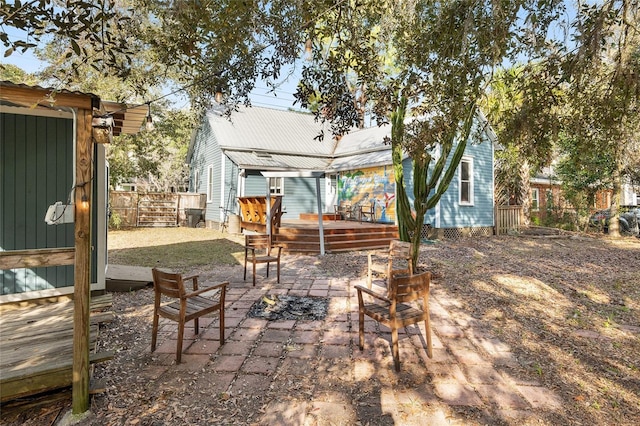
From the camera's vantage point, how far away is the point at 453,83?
13.0 ft

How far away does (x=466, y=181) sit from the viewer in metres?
14.0

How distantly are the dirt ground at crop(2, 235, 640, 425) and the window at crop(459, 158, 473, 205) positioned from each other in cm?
588

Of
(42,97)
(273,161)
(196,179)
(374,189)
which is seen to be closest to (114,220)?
(196,179)

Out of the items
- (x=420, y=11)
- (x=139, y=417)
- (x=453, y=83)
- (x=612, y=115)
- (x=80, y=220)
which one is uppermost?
(x=420, y=11)

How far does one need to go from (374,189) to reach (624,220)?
11.8 m

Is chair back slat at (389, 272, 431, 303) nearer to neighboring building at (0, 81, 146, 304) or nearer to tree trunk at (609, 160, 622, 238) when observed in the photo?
neighboring building at (0, 81, 146, 304)

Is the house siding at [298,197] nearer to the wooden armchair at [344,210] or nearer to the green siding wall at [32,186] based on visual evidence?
the wooden armchair at [344,210]

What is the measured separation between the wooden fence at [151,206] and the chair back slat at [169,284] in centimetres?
1378

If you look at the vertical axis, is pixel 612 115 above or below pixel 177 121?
below

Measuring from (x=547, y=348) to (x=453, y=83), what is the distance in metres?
3.17

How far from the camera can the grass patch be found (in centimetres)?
845

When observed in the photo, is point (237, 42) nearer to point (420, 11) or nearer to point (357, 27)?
point (357, 27)

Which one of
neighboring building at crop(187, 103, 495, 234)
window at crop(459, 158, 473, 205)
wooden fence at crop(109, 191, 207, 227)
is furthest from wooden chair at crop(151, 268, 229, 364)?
wooden fence at crop(109, 191, 207, 227)

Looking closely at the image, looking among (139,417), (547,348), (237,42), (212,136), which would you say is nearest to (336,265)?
(547,348)
